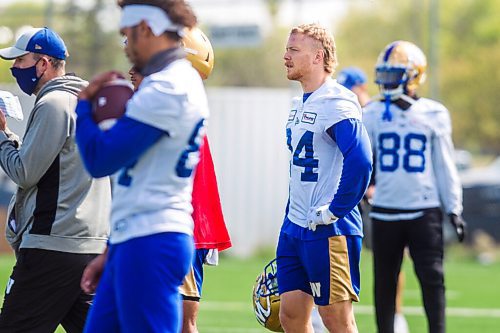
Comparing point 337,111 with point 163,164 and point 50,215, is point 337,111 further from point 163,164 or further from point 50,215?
point 163,164

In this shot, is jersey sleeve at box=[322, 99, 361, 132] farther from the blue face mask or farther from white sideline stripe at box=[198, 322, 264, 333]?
white sideline stripe at box=[198, 322, 264, 333]

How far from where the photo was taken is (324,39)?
6.34 m

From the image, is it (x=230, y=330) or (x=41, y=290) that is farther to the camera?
(x=230, y=330)

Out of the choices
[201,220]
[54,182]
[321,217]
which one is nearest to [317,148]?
[321,217]

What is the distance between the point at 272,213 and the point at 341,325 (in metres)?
13.1

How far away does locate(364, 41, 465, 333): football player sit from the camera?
8164 millimetres

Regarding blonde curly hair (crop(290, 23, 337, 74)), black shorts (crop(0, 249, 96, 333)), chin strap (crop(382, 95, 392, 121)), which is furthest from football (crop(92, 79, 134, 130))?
chin strap (crop(382, 95, 392, 121))

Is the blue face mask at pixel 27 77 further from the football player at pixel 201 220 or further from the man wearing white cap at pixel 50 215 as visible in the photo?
the football player at pixel 201 220

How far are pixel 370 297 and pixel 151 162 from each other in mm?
9071

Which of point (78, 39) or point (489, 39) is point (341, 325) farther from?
point (489, 39)

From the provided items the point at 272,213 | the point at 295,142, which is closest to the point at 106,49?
the point at 272,213

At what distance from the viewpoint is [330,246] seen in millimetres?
6234

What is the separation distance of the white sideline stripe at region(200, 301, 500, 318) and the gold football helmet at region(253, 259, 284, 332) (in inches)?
199

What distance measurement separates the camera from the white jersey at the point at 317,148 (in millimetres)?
6215
